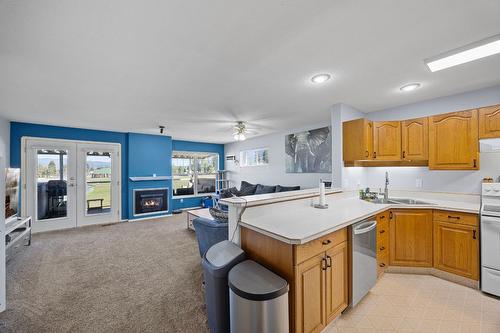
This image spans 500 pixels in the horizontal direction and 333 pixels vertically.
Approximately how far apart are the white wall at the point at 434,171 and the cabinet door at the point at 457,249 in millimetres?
813

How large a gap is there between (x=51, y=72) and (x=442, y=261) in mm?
5114

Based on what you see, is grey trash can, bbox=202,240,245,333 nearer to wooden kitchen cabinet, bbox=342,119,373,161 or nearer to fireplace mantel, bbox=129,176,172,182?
wooden kitchen cabinet, bbox=342,119,373,161

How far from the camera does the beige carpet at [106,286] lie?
186 cm

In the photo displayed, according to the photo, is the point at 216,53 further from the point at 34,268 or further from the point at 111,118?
the point at 34,268

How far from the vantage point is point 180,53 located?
6.02 feet

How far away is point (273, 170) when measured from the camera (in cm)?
605

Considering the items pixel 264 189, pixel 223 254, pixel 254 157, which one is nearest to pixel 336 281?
pixel 223 254

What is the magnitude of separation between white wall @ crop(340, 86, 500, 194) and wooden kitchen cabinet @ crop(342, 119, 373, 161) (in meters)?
0.31

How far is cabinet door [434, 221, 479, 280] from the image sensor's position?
229 centimetres

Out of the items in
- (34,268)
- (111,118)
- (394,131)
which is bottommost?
(34,268)

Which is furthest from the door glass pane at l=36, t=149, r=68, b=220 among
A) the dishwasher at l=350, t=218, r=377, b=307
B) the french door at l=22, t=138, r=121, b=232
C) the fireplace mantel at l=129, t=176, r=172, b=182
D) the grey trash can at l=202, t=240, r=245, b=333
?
the dishwasher at l=350, t=218, r=377, b=307

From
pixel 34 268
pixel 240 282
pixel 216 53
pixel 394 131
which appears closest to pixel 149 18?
pixel 216 53

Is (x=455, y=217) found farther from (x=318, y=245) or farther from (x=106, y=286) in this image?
(x=106, y=286)

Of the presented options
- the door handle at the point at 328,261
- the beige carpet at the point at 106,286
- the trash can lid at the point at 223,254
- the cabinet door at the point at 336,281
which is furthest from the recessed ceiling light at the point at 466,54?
the beige carpet at the point at 106,286
